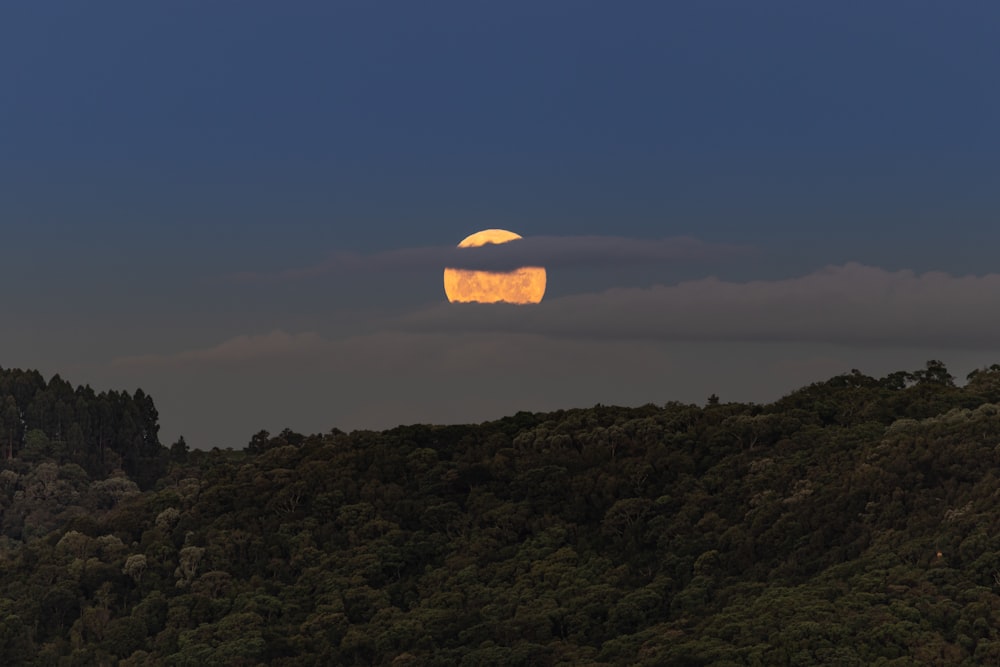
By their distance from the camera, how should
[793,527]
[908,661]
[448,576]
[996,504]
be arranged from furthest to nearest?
[448,576] → [793,527] → [996,504] → [908,661]

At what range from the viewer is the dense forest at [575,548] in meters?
77.4

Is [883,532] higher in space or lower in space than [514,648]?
higher

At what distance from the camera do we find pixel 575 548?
95.6m

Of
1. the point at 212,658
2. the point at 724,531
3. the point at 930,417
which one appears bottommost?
the point at 212,658

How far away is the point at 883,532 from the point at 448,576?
27751mm

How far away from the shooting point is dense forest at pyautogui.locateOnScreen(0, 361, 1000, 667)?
7738 cm

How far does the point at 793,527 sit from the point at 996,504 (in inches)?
483

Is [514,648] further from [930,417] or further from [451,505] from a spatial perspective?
[930,417]

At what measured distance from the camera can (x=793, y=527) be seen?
8788cm

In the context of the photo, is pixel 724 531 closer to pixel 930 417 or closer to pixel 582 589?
pixel 582 589

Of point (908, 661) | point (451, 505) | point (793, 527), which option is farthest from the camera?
point (451, 505)

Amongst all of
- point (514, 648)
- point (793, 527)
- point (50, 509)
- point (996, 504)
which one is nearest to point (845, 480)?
point (793, 527)

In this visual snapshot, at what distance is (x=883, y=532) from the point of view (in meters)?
83.8

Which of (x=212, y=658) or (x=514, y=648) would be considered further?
(x=212, y=658)
